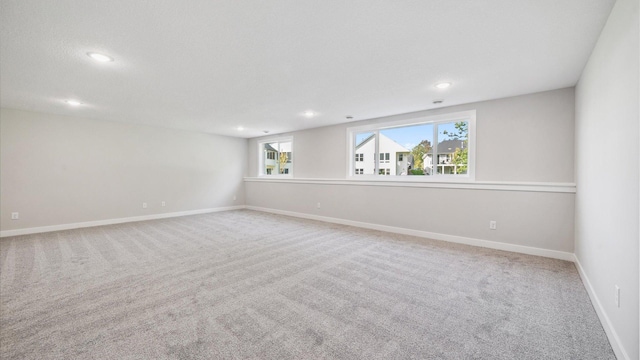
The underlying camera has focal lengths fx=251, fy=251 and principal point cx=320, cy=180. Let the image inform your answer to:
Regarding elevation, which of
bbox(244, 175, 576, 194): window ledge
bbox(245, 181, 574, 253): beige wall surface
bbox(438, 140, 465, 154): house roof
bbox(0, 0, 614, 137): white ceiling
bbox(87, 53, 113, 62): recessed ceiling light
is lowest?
bbox(245, 181, 574, 253): beige wall surface

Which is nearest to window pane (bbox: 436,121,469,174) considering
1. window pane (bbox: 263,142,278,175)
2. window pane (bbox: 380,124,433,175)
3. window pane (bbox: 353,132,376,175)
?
window pane (bbox: 380,124,433,175)

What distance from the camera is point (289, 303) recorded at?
2.17 metres

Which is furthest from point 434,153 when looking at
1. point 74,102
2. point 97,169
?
point 97,169

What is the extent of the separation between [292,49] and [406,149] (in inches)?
128

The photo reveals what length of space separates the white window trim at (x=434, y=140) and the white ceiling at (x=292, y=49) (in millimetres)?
351

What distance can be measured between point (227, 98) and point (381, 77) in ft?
7.54

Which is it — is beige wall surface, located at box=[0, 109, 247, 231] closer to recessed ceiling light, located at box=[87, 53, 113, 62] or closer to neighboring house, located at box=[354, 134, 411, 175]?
recessed ceiling light, located at box=[87, 53, 113, 62]

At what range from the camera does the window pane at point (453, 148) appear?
4160 mm

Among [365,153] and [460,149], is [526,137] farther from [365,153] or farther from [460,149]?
[365,153]

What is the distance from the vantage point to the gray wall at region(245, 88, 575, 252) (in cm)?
330

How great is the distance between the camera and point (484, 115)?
3867 millimetres

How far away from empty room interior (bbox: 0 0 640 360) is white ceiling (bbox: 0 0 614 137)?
0.07 ft

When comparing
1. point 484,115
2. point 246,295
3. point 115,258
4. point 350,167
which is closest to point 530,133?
point 484,115

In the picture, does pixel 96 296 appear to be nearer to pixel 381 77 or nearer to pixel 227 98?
pixel 227 98
